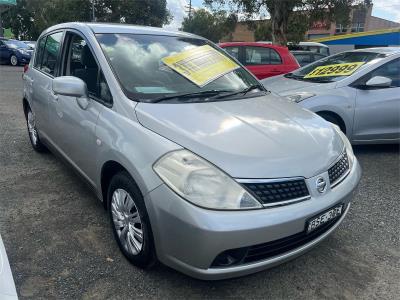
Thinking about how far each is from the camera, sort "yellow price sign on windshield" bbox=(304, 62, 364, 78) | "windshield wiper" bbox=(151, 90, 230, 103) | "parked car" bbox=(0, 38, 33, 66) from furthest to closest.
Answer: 1. "parked car" bbox=(0, 38, 33, 66)
2. "yellow price sign on windshield" bbox=(304, 62, 364, 78)
3. "windshield wiper" bbox=(151, 90, 230, 103)

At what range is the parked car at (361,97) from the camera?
4824mm

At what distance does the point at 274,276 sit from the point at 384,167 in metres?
2.91

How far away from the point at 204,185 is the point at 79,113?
1514mm

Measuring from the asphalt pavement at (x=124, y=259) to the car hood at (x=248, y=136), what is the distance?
0.78 m

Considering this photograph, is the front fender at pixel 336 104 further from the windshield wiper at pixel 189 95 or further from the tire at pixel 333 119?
the windshield wiper at pixel 189 95

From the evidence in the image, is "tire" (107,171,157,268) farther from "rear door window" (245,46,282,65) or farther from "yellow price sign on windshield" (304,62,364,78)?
"rear door window" (245,46,282,65)

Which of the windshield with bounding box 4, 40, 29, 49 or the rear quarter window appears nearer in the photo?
the rear quarter window

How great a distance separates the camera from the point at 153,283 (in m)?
2.48

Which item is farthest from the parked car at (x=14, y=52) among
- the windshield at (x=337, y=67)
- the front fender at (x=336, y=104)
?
the front fender at (x=336, y=104)

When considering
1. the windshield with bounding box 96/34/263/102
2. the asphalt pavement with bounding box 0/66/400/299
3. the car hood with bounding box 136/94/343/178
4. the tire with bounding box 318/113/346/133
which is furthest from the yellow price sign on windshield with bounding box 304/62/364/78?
the car hood with bounding box 136/94/343/178

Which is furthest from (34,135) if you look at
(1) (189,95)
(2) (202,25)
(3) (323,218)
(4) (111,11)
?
(2) (202,25)

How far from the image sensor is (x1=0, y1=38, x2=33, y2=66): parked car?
20234 millimetres

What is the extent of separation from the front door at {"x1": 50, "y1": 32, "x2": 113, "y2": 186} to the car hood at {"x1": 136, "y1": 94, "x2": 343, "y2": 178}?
535 mm

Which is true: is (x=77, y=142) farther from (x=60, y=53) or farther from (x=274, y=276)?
(x=274, y=276)
